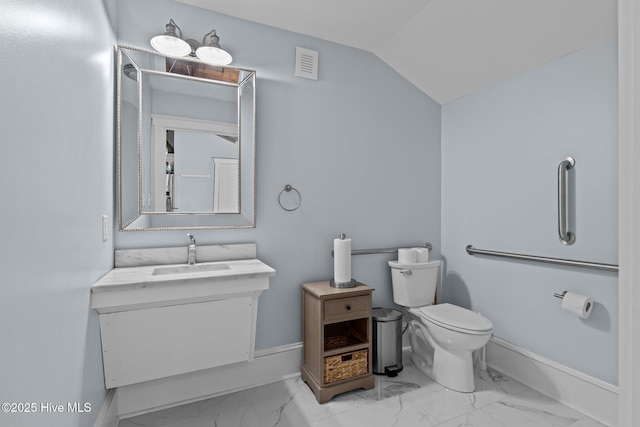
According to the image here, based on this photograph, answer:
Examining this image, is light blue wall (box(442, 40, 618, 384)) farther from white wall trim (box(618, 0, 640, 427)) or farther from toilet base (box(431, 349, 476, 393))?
white wall trim (box(618, 0, 640, 427))

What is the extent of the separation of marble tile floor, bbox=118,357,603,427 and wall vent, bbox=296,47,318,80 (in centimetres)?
215

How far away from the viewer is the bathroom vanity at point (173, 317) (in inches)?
61.9

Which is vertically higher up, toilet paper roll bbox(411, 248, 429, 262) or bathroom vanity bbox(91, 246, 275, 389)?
toilet paper roll bbox(411, 248, 429, 262)

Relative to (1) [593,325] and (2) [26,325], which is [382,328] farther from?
(2) [26,325]

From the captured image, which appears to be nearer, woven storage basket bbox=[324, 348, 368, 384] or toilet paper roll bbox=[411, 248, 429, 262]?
woven storage basket bbox=[324, 348, 368, 384]

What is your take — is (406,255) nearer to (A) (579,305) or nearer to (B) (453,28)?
(A) (579,305)

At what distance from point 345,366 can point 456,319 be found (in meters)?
0.79

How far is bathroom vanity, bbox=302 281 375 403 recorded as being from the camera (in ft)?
6.63

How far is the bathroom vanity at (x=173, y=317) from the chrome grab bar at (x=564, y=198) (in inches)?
69.4

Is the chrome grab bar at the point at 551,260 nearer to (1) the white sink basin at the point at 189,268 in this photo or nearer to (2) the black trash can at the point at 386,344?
(2) the black trash can at the point at 386,344

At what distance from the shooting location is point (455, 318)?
7.12ft

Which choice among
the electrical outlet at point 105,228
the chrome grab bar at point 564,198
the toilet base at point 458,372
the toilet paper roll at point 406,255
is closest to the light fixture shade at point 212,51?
the electrical outlet at point 105,228
